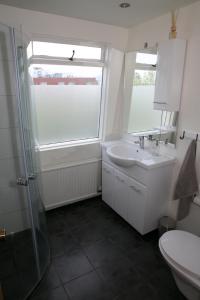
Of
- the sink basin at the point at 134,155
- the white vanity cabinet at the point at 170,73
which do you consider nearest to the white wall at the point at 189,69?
the white vanity cabinet at the point at 170,73

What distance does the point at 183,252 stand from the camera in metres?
1.56

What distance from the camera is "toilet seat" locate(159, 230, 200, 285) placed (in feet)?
4.67

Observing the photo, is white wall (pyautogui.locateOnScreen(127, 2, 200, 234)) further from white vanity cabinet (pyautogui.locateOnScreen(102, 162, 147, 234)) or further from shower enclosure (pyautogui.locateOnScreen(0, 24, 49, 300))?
shower enclosure (pyautogui.locateOnScreen(0, 24, 49, 300))

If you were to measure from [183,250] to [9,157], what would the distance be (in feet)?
5.59

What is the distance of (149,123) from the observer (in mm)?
2479

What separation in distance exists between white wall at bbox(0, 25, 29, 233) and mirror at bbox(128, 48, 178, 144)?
59.0 inches

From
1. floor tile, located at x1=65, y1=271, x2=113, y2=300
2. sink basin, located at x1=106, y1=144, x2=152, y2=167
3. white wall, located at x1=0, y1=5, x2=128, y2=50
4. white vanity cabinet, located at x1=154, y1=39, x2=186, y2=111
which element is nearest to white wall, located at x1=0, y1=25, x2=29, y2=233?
white wall, located at x1=0, y1=5, x2=128, y2=50

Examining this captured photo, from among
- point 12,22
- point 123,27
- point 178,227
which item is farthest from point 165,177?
point 12,22

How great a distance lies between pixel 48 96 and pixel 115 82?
92 cm

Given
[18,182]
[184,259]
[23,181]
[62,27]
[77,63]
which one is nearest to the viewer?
[184,259]

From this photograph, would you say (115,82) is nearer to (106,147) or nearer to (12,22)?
(106,147)

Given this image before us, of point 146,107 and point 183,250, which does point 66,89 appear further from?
point 183,250

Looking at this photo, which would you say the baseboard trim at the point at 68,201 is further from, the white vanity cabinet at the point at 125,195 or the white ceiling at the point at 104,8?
the white ceiling at the point at 104,8

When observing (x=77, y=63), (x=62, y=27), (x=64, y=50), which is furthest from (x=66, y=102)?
(x=62, y=27)
